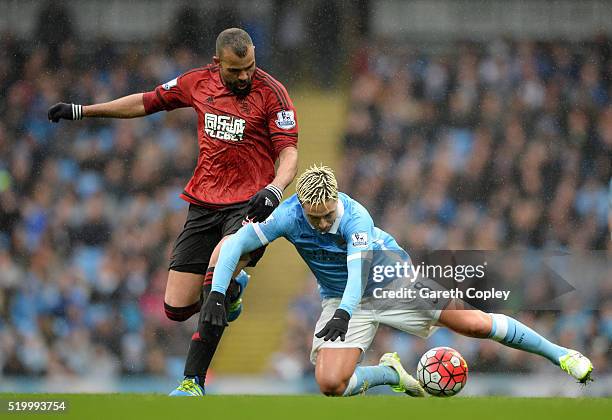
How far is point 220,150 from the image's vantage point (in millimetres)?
6930

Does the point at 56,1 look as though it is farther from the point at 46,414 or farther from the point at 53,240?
the point at 46,414

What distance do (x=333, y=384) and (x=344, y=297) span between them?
770mm

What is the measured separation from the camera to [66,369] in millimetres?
12742

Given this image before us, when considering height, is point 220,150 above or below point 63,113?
below

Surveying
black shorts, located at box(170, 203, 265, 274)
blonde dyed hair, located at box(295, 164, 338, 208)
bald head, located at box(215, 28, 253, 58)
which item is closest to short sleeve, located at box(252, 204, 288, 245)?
blonde dyed hair, located at box(295, 164, 338, 208)

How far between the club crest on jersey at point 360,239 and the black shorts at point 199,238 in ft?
3.30

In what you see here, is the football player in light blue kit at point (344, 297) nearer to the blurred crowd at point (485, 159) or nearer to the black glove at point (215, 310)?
Answer: the black glove at point (215, 310)

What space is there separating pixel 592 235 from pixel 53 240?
6627 mm

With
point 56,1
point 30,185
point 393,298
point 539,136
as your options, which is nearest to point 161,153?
point 30,185

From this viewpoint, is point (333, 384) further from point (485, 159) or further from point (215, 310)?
point (485, 159)

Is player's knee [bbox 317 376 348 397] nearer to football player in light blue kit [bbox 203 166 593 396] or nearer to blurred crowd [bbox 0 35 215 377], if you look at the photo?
football player in light blue kit [bbox 203 166 593 396]

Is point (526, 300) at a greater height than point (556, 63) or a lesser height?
lesser

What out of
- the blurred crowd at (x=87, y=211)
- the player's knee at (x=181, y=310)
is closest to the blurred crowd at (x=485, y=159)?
the blurred crowd at (x=87, y=211)

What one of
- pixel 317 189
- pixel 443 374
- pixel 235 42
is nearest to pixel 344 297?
pixel 317 189
